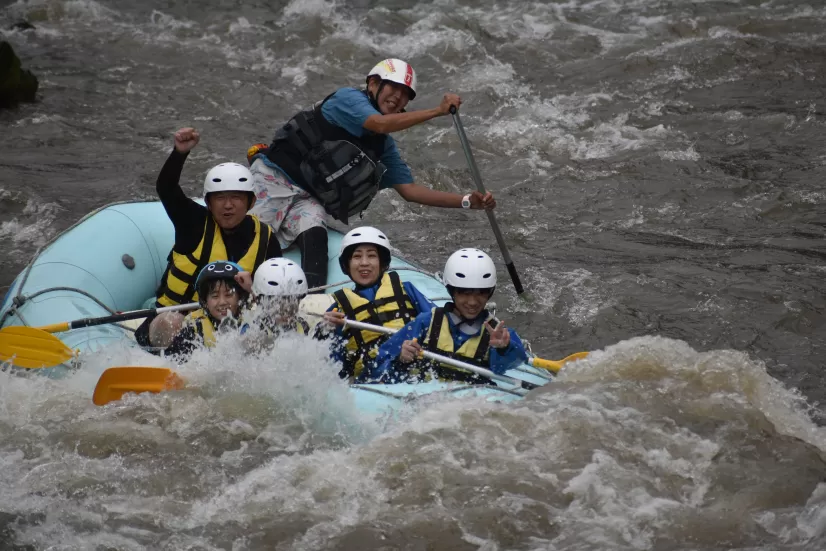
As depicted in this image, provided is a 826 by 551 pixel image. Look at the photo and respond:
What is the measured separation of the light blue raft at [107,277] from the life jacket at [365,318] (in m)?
0.50

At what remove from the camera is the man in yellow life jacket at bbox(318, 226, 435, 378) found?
5840mm

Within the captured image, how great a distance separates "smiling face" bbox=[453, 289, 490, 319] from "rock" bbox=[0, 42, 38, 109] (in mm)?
7028

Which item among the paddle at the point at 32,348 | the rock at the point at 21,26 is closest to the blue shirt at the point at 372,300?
the paddle at the point at 32,348

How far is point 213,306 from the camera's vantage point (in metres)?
5.61

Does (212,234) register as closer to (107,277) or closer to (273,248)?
(273,248)

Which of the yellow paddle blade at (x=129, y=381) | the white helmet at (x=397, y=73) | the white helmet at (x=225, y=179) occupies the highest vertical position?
the white helmet at (x=397, y=73)

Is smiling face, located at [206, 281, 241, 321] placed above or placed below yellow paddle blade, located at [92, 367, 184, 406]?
above

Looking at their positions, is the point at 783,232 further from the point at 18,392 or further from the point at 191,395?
the point at 18,392

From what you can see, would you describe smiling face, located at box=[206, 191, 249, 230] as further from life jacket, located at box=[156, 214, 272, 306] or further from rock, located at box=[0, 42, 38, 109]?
rock, located at box=[0, 42, 38, 109]

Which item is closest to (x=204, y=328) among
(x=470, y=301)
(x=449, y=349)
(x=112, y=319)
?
(x=112, y=319)

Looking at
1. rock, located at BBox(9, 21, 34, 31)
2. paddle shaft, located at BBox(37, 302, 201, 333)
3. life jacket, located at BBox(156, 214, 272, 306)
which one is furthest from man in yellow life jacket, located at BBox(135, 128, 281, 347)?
rock, located at BBox(9, 21, 34, 31)

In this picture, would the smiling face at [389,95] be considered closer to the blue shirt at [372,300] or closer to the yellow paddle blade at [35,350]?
the blue shirt at [372,300]

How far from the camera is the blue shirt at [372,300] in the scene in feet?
18.9

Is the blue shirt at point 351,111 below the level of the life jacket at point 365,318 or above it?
above
